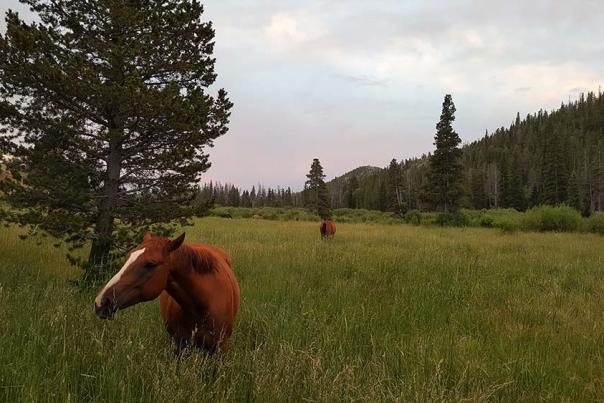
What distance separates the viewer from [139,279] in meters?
3.41

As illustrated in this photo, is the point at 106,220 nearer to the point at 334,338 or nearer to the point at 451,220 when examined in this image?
the point at 334,338

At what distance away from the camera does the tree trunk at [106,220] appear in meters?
7.57

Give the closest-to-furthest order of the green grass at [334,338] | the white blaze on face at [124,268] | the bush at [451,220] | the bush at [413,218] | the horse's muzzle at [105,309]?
the horse's muzzle at [105,309] < the white blaze on face at [124,268] < the green grass at [334,338] < the bush at [451,220] < the bush at [413,218]

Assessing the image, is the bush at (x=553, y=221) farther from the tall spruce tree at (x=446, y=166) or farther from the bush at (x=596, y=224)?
the tall spruce tree at (x=446, y=166)

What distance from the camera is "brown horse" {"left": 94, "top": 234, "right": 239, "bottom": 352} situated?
335 cm

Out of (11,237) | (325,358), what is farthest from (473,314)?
(11,237)

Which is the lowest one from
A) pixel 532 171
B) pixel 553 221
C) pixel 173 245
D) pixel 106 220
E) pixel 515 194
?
pixel 553 221

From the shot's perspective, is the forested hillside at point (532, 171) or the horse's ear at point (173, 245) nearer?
the horse's ear at point (173, 245)

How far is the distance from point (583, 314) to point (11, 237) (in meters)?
14.7

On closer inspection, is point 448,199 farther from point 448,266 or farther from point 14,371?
point 14,371

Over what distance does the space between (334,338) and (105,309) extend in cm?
308

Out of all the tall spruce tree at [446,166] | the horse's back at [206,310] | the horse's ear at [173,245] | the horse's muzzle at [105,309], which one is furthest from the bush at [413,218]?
the horse's muzzle at [105,309]

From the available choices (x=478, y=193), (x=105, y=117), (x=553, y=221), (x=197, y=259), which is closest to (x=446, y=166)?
(x=553, y=221)

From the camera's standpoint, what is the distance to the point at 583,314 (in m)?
7.29
